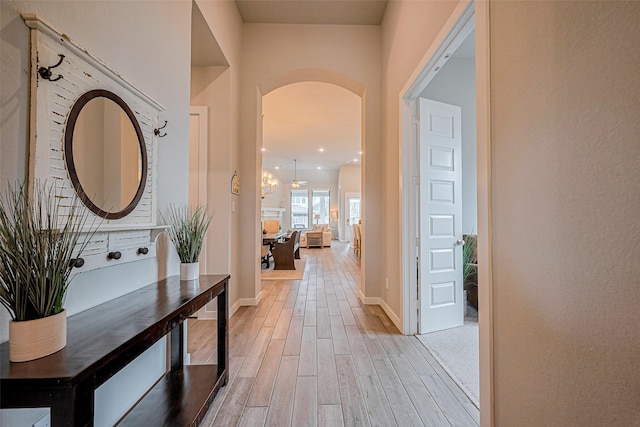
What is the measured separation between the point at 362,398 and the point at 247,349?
1.13 m

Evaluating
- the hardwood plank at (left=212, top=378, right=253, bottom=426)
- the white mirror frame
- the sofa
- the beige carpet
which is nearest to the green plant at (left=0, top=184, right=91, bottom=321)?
the white mirror frame

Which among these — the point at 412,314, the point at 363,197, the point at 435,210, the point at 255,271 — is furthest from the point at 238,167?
the point at 412,314

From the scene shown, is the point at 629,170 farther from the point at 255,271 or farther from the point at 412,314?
the point at 255,271

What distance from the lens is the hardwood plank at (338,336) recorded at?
2429 mm

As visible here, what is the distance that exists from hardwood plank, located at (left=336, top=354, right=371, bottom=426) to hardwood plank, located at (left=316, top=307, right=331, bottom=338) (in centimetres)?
48

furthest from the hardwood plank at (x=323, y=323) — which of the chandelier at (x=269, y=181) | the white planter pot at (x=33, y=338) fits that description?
the chandelier at (x=269, y=181)

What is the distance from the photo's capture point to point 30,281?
2.58 feet

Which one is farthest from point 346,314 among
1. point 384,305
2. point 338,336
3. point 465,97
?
point 465,97

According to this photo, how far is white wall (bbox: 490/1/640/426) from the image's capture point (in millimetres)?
764

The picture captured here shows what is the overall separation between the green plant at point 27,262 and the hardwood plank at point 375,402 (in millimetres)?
1618

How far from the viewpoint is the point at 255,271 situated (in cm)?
365

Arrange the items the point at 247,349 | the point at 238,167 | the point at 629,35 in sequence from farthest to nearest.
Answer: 1. the point at 238,167
2. the point at 247,349
3. the point at 629,35

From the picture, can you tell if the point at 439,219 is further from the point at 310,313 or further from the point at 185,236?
the point at 185,236

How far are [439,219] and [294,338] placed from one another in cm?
185
